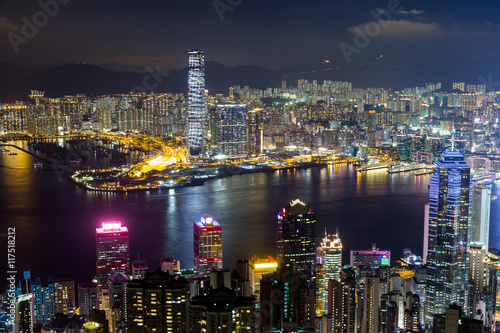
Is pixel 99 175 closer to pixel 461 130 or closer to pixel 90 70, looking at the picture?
pixel 90 70

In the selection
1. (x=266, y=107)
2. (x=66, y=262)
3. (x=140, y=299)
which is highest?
(x=266, y=107)

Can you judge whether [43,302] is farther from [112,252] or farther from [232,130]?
[232,130]

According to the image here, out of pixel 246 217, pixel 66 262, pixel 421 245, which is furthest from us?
pixel 246 217

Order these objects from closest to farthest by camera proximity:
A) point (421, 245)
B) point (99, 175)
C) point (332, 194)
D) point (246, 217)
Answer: point (421, 245), point (246, 217), point (332, 194), point (99, 175)

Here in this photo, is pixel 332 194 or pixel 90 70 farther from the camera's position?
pixel 90 70

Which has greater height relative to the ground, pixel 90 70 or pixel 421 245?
pixel 90 70

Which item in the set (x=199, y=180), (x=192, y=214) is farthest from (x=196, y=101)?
(x=192, y=214)

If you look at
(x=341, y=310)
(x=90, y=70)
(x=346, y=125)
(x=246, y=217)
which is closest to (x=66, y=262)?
(x=246, y=217)

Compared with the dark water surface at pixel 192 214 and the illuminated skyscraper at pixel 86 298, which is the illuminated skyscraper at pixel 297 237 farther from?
the illuminated skyscraper at pixel 86 298
